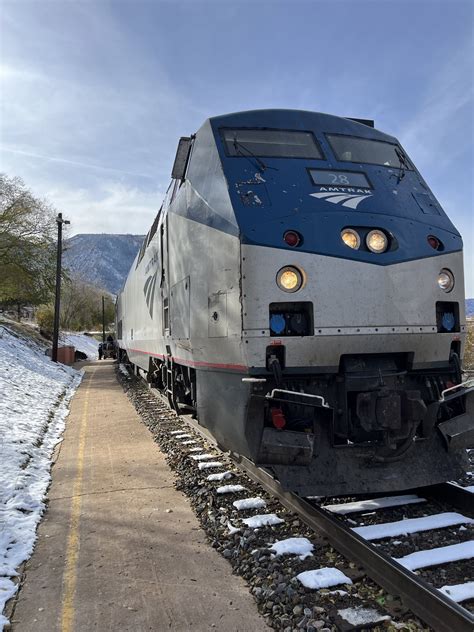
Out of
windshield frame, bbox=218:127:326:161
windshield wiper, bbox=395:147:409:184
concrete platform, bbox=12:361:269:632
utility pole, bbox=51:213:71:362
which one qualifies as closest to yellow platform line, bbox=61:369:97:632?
concrete platform, bbox=12:361:269:632

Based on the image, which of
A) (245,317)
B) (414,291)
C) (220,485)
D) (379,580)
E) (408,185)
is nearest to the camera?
(379,580)

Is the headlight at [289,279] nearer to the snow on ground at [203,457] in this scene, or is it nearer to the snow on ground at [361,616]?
the snow on ground at [361,616]

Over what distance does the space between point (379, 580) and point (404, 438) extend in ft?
3.80

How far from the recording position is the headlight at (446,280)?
14.4 feet

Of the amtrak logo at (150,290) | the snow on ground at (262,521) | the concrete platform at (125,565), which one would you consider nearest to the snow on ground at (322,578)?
the concrete platform at (125,565)

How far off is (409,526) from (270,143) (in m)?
3.68

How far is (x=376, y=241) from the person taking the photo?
13.8 ft

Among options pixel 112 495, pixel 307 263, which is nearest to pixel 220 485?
pixel 112 495

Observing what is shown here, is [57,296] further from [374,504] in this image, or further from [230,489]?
[374,504]

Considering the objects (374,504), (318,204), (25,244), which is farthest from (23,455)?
(25,244)

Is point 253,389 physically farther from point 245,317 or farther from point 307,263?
point 307,263

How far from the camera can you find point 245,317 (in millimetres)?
3887

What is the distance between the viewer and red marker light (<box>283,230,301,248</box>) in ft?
Result: 13.1

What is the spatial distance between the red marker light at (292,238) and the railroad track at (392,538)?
7.19 ft
